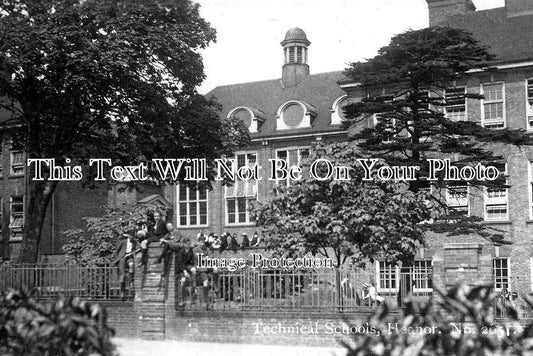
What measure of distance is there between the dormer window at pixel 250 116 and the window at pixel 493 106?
12.8 meters

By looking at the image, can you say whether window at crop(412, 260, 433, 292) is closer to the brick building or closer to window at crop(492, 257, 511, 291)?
the brick building

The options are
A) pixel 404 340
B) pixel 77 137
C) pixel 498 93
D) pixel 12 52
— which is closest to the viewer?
pixel 404 340

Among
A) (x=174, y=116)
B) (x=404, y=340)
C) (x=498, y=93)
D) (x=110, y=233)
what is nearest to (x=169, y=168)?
(x=174, y=116)

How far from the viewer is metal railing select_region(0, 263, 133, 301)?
1722cm

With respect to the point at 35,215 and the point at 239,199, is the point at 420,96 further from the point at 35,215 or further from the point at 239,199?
the point at 239,199

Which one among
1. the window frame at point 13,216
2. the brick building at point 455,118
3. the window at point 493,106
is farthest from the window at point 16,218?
the window at point 493,106

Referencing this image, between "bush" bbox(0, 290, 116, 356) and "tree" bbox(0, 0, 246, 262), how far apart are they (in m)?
16.3

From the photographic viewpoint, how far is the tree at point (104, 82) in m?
21.0

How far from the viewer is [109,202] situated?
39.3 metres

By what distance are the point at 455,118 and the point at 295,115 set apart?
1040 cm

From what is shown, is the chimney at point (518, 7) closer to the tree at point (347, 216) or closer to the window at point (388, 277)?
the window at point (388, 277)

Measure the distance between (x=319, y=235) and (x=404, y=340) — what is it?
1352cm

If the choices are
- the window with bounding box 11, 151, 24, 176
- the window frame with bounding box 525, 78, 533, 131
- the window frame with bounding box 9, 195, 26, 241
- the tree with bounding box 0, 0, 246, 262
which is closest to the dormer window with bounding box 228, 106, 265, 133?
the window with bounding box 11, 151, 24, 176

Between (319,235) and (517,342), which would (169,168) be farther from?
(517,342)
